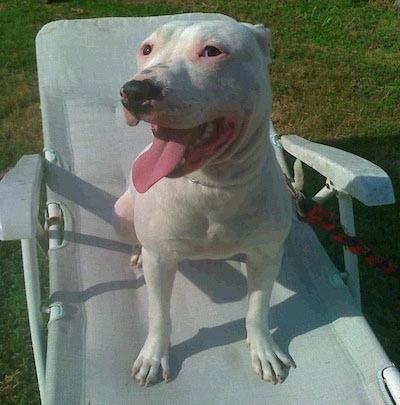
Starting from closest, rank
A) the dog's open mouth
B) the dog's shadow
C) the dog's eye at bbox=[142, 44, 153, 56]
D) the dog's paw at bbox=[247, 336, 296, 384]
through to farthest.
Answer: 1. the dog's open mouth
2. the dog's eye at bbox=[142, 44, 153, 56]
3. the dog's paw at bbox=[247, 336, 296, 384]
4. the dog's shadow

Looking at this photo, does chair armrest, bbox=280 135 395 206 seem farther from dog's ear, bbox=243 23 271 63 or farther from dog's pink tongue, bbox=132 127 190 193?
dog's pink tongue, bbox=132 127 190 193

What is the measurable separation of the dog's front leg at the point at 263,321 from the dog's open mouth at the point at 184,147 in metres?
0.45

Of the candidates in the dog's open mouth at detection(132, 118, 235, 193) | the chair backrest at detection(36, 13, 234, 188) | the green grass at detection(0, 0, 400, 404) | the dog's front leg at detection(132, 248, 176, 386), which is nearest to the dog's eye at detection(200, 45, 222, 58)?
the dog's open mouth at detection(132, 118, 235, 193)

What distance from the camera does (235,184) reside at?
1534 mm

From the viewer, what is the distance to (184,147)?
4.43ft

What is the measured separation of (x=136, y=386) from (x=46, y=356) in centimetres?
26

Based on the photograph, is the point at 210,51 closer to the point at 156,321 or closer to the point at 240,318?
the point at 156,321

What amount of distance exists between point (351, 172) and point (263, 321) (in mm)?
488

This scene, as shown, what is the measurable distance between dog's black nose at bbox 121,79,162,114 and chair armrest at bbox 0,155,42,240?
478 millimetres

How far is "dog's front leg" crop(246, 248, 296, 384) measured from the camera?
5.84 feet

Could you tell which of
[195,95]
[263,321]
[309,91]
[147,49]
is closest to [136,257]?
[263,321]

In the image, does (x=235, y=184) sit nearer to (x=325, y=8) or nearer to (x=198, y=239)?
(x=198, y=239)

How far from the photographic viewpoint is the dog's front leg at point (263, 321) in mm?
1779

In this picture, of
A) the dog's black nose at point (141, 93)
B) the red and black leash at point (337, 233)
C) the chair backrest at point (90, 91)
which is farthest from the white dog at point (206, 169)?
the chair backrest at point (90, 91)
